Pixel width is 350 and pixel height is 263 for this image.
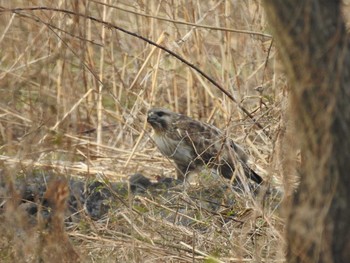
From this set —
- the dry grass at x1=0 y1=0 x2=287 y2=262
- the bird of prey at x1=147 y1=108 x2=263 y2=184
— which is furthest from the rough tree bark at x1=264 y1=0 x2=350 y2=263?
the bird of prey at x1=147 y1=108 x2=263 y2=184

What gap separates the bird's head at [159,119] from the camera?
812 cm

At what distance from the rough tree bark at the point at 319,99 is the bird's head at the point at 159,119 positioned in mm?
4606

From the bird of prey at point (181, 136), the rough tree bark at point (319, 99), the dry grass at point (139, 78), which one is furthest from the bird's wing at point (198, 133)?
the rough tree bark at point (319, 99)

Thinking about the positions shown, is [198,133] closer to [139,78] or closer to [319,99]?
[139,78]

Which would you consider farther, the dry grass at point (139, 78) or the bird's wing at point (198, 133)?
the bird's wing at point (198, 133)

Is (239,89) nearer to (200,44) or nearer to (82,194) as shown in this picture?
(200,44)

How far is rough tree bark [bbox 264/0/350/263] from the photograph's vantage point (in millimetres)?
3352

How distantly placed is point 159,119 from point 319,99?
4.80 m

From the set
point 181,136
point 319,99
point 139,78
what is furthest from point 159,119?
point 319,99

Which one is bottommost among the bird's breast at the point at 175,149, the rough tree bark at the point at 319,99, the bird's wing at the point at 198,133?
the bird's breast at the point at 175,149

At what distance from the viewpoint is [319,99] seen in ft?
11.1

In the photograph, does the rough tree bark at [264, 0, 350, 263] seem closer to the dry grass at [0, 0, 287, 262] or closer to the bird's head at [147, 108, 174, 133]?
the dry grass at [0, 0, 287, 262]

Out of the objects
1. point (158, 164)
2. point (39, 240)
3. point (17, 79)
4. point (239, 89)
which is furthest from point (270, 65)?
point (39, 240)

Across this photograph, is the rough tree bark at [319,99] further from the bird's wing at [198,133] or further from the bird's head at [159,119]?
the bird's head at [159,119]
